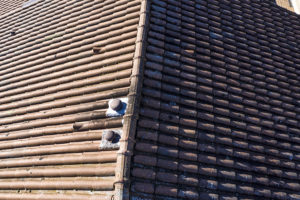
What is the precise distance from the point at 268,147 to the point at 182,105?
8.02 ft

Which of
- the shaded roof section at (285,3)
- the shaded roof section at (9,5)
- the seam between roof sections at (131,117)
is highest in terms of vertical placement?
the shaded roof section at (285,3)

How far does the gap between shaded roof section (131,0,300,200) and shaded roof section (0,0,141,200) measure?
0.74m

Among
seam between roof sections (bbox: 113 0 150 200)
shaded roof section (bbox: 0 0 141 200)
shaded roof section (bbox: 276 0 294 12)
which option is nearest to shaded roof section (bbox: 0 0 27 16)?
shaded roof section (bbox: 0 0 141 200)

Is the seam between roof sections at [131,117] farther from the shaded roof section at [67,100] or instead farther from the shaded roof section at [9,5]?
the shaded roof section at [9,5]

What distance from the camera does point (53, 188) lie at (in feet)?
14.4

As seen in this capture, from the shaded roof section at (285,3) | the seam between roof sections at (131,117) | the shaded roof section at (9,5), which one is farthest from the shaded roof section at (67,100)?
the shaded roof section at (285,3)

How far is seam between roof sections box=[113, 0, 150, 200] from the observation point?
370 cm

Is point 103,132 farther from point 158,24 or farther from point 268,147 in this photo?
point 268,147

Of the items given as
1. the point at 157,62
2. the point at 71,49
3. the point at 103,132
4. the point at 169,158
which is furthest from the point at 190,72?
the point at 71,49

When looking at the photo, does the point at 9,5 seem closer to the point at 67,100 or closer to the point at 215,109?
the point at 67,100

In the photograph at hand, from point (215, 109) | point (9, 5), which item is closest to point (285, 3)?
point (215, 109)

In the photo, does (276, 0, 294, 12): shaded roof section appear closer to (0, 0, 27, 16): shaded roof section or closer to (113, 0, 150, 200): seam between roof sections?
(113, 0, 150, 200): seam between roof sections

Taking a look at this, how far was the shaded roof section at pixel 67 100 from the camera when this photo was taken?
4.35m

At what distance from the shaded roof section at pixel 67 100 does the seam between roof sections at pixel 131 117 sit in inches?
8.5
